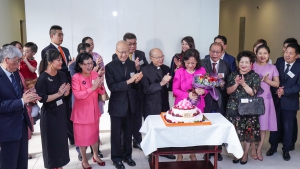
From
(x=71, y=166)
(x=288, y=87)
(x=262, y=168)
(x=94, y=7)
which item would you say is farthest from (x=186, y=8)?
(x=71, y=166)

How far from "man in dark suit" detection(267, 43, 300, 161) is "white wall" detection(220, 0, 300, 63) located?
4.61 meters

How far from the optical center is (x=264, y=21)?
10242 mm

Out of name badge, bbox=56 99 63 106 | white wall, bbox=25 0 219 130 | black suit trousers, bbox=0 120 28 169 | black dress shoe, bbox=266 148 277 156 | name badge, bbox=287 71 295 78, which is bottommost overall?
black dress shoe, bbox=266 148 277 156

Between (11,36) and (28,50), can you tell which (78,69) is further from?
(11,36)

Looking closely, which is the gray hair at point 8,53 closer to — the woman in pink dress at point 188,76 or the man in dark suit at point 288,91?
the woman in pink dress at point 188,76

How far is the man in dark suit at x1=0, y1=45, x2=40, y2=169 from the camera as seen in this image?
2.80m

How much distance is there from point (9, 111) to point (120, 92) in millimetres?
1414

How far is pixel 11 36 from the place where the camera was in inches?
290

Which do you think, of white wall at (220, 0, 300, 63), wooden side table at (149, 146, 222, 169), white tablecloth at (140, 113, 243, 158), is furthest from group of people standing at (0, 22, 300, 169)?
white wall at (220, 0, 300, 63)

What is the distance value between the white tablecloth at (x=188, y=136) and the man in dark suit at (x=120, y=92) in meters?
0.66

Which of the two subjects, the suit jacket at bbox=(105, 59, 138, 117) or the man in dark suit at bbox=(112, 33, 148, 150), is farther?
the man in dark suit at bbox=(112, 33, 148, 150)

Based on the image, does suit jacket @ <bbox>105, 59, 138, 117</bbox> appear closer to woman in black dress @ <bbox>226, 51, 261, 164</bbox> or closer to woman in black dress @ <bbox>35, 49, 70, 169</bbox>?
woman in black dress @ <bbox>35, 49, 70, 169</bbox>

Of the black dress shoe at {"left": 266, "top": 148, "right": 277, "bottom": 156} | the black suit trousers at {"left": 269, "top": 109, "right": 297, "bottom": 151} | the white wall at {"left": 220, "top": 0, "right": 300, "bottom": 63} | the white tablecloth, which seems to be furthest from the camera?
the white wall at {"left": 220, "top": 0, "right": 300, "bottom": 63}

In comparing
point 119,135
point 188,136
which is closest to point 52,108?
point 119,135
